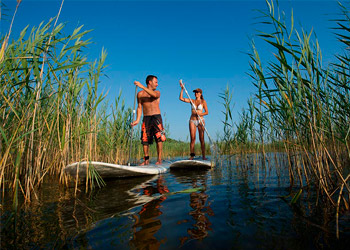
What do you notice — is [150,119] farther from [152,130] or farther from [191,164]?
[191,164]

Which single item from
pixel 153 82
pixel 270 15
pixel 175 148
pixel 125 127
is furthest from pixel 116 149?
pixel 175 148

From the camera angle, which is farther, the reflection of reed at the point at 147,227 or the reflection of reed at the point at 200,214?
the reflection of reed at the point at 200,214

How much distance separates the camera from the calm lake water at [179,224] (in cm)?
135

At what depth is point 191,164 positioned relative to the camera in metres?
5.39

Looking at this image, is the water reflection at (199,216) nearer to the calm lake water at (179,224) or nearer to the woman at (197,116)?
the calm lake water at (179,224)

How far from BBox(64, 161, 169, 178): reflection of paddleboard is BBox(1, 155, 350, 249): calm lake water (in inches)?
28.0

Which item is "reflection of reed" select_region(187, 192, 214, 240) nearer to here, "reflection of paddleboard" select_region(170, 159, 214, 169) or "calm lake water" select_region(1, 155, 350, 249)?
"calm lake water" select_region(1, 155, 350, 249)

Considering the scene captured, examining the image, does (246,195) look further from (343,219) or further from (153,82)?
(153,82)

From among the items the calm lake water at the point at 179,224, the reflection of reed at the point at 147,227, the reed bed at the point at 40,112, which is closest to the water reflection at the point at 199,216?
the calm lake water at the point at 179,224

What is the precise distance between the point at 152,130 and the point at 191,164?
1.39 meters

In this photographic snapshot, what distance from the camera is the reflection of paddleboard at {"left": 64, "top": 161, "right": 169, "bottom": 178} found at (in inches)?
125

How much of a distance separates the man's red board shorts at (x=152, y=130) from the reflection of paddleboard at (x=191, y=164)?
751mm

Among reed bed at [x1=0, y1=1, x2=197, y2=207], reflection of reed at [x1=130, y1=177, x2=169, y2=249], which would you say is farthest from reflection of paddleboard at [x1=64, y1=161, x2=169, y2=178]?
reflection of reed at [x1=130, y1=177, x2=169, y2=249]

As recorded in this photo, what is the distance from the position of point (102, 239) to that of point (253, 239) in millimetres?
1049
